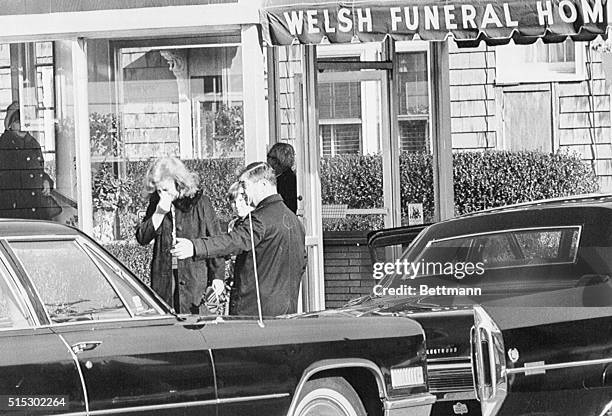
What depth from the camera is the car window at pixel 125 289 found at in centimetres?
688

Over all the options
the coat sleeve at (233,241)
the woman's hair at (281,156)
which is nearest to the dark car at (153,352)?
the coat sleeve at (233,241)

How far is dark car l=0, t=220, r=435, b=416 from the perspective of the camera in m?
6.06

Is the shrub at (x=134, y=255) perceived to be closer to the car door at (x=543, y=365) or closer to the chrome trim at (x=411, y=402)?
the chrome trim at (x=411, y=402)

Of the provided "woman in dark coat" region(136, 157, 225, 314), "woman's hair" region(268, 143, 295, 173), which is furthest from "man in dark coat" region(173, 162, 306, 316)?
"woman's hair" region(268, 143, 295, 173)

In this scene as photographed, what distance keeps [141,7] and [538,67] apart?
11849mm

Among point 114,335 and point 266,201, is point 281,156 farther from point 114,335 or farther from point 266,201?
point 114,335

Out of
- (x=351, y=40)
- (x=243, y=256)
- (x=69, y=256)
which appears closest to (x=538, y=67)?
(x=351, y=40)

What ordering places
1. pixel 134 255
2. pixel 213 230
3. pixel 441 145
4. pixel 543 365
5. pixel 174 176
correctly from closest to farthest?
pixel 543 365 < pixel 174 176 < pixel 213 230 < pixel 134 255 < pixel 441 145

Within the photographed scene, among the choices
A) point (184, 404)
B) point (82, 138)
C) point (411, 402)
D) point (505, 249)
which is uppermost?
point (82, 138)

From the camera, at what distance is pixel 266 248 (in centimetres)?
958

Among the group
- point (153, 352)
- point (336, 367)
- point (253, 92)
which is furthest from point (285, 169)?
point (153, 352)

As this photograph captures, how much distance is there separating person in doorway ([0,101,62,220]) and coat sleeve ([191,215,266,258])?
318 cm

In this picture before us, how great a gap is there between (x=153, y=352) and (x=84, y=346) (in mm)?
354

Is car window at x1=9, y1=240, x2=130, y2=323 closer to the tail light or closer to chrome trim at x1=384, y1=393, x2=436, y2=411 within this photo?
chrome trim at x1=384, y1=393, x2=436, y2=411
